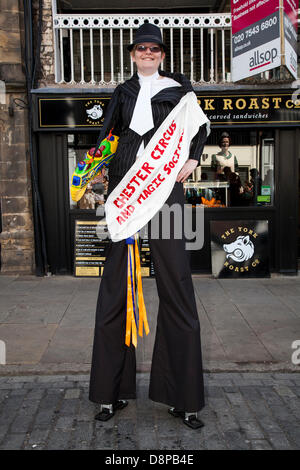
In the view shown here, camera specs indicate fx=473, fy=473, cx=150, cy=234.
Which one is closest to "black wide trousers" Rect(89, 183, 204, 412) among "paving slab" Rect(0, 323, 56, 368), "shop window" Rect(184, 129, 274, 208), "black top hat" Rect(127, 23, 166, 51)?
"black top hat" Rect(127, 23, 166, 51)

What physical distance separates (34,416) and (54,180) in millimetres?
5144

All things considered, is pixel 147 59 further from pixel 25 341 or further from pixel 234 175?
pixel 234 175

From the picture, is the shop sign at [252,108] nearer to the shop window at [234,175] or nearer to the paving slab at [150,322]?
the shop window at [234,175]

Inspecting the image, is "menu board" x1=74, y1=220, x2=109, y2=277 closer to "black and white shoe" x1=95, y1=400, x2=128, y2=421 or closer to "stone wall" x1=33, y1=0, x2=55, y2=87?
"stone wall" x1=33, y1=0, x2=55, y2=87

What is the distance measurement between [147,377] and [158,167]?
1797 mm

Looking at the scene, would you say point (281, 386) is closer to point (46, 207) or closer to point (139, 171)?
point (139, 171)

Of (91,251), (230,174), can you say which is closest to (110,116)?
(91,251)

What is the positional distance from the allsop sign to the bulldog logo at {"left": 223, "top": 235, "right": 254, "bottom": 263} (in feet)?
8.28

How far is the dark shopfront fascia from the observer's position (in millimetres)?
7453

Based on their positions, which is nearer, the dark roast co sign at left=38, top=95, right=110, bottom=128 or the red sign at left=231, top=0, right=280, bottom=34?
the red sign at left=231, top=0, right=280, bottom=34

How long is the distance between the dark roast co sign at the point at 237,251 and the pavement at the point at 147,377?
33.7 inches

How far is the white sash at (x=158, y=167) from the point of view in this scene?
2.91 metres
